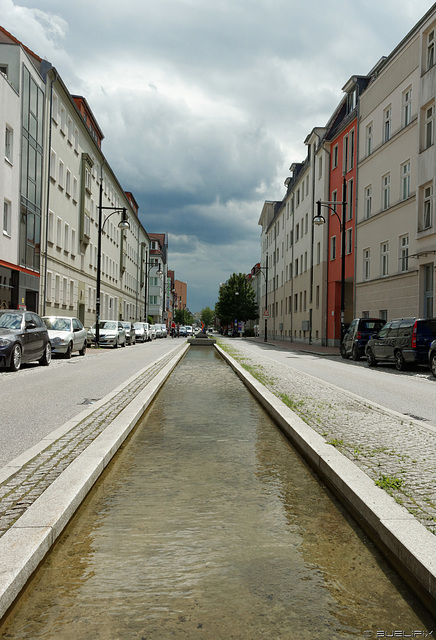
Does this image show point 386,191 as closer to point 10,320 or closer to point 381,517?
point 10,320

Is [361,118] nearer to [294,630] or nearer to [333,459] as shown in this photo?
[333,459]

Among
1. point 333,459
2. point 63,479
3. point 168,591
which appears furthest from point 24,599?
point 333,459

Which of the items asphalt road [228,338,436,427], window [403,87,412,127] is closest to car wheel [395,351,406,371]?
asphalt road [228,338,436,427]

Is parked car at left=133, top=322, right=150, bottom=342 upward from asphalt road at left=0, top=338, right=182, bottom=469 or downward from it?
upward

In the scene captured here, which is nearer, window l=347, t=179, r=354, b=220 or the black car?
the black car

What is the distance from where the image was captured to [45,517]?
11.7ft

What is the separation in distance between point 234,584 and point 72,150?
3800 centimetres

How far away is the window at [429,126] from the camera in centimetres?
2505

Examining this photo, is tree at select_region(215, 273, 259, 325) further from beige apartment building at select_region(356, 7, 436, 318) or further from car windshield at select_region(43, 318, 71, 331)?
car windshield at select_region(43, 318, 71, 331)

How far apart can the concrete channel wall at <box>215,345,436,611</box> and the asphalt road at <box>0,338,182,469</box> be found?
2.87 m

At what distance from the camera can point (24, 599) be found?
2.85 m

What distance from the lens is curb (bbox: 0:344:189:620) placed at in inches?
112

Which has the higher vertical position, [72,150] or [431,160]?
[72,150]

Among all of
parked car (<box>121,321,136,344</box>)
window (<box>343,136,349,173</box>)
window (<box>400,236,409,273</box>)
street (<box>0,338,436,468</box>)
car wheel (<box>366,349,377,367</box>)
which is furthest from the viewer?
parked car (<box>121,321,136,344</box>)
